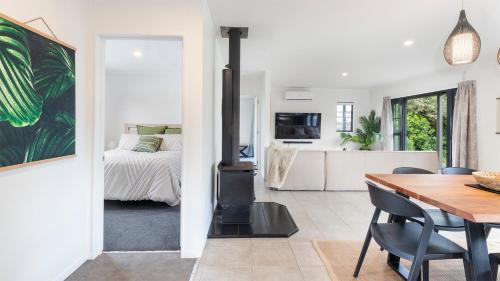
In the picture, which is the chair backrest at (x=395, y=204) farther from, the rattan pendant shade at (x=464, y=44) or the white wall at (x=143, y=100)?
the white wall at (x=143, y=100)

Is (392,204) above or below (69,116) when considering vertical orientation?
below

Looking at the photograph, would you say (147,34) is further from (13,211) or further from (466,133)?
(466,133)

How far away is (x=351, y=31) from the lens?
3301 millimetres

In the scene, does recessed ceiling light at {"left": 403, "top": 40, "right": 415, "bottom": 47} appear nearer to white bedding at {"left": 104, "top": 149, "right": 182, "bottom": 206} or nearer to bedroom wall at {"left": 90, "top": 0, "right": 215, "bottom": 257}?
bedroom wall at {"left": 90, "top": 0, "right": 215, "bottom": 257}

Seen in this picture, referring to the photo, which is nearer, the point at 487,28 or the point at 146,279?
the point at 146,279

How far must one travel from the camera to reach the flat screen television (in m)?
7.82

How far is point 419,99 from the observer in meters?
6.24

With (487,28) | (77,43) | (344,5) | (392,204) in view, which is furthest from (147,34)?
(487,28)

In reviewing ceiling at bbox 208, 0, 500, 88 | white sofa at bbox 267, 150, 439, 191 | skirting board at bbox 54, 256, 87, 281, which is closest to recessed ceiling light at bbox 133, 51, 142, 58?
ceiling at bbox 208, 0, 500, 88

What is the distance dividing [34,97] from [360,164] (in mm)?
4575

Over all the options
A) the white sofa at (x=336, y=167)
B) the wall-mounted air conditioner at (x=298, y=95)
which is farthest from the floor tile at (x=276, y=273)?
the wall-mounted air conditioner at (x=298, y=95)

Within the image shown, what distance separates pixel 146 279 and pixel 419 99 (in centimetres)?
671

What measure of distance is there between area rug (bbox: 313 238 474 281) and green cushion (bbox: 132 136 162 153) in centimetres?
328

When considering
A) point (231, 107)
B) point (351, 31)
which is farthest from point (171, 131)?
point (351, 31)
